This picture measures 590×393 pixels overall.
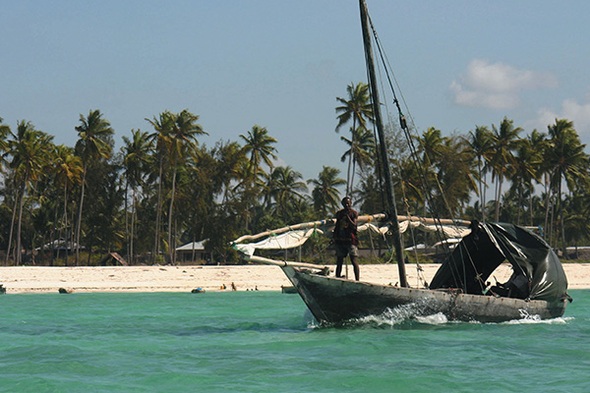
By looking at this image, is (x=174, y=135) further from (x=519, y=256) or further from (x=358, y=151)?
(x=519, y=256)

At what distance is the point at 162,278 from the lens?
49.0m

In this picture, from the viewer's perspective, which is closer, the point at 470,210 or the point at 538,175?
the point at 538,175

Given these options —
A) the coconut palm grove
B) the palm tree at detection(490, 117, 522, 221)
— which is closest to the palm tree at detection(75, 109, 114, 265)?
the coconut palm grove

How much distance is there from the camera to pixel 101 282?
47125 millimetres

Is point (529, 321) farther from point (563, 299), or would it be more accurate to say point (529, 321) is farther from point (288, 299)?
point (288, 299)

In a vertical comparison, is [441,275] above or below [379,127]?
below

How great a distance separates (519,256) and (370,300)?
4957 millimetres

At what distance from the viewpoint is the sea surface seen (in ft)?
49.9

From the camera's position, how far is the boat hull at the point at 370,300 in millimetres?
20391

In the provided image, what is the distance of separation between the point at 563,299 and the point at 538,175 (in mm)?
54867

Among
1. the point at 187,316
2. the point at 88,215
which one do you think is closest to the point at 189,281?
the point at 187,316

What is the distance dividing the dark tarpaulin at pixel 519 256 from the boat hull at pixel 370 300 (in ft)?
3.90

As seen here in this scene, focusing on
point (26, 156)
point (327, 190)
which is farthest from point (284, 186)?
point (26, 156)

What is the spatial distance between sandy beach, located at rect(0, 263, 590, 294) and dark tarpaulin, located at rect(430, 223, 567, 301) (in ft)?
60.6
